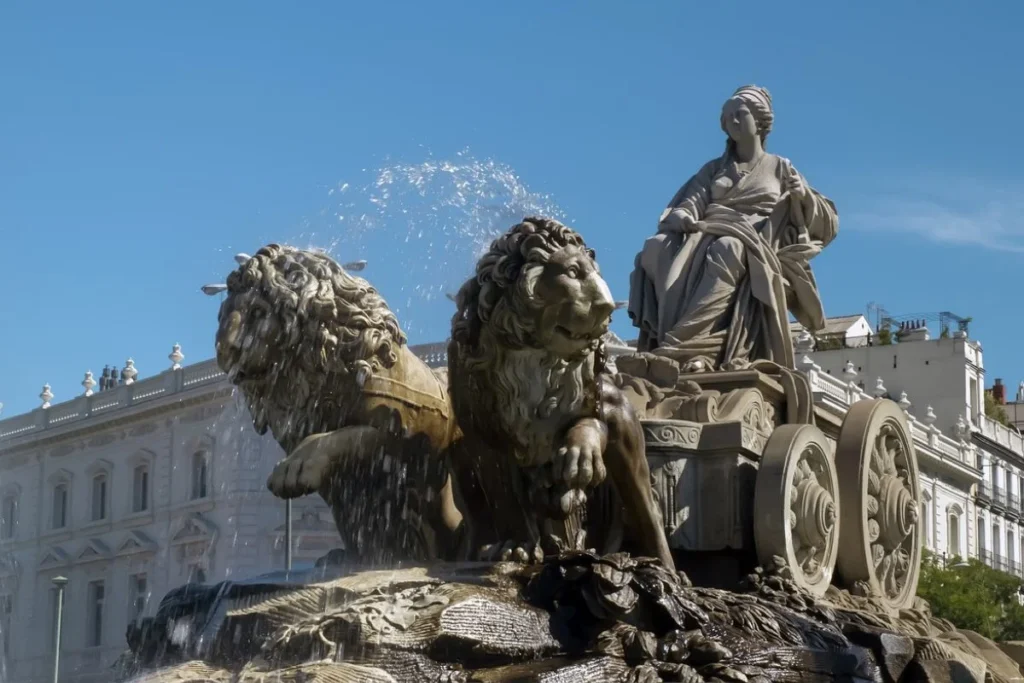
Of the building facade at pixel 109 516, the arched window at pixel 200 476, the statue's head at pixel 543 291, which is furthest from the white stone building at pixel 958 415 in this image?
the statue's head at pixel 543 291

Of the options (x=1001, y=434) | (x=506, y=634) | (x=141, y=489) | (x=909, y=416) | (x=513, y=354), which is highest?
(x=1001, y=434)

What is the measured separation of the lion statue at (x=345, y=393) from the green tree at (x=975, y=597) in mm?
37003

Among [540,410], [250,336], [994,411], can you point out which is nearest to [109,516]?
[250,336]

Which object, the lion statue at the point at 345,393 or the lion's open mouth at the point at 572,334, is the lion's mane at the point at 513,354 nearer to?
the lion's open mouth at the point at 572,334

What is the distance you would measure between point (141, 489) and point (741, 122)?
81.1 ft

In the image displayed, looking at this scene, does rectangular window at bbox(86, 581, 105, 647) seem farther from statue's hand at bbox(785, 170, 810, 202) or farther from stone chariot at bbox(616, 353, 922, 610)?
stone chariot at bbox(616, 353, 922, 610)

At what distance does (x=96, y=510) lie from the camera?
128ft

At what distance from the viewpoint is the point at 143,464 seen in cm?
3572

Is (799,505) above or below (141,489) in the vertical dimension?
below

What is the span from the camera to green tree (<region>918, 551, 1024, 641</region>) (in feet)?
156

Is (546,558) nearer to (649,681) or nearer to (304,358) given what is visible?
(649,681)

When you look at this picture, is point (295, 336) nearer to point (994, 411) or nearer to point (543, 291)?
point (543, 291)

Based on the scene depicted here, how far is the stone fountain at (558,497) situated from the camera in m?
8.35

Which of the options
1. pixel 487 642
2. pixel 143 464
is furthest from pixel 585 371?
pixel 143 464
